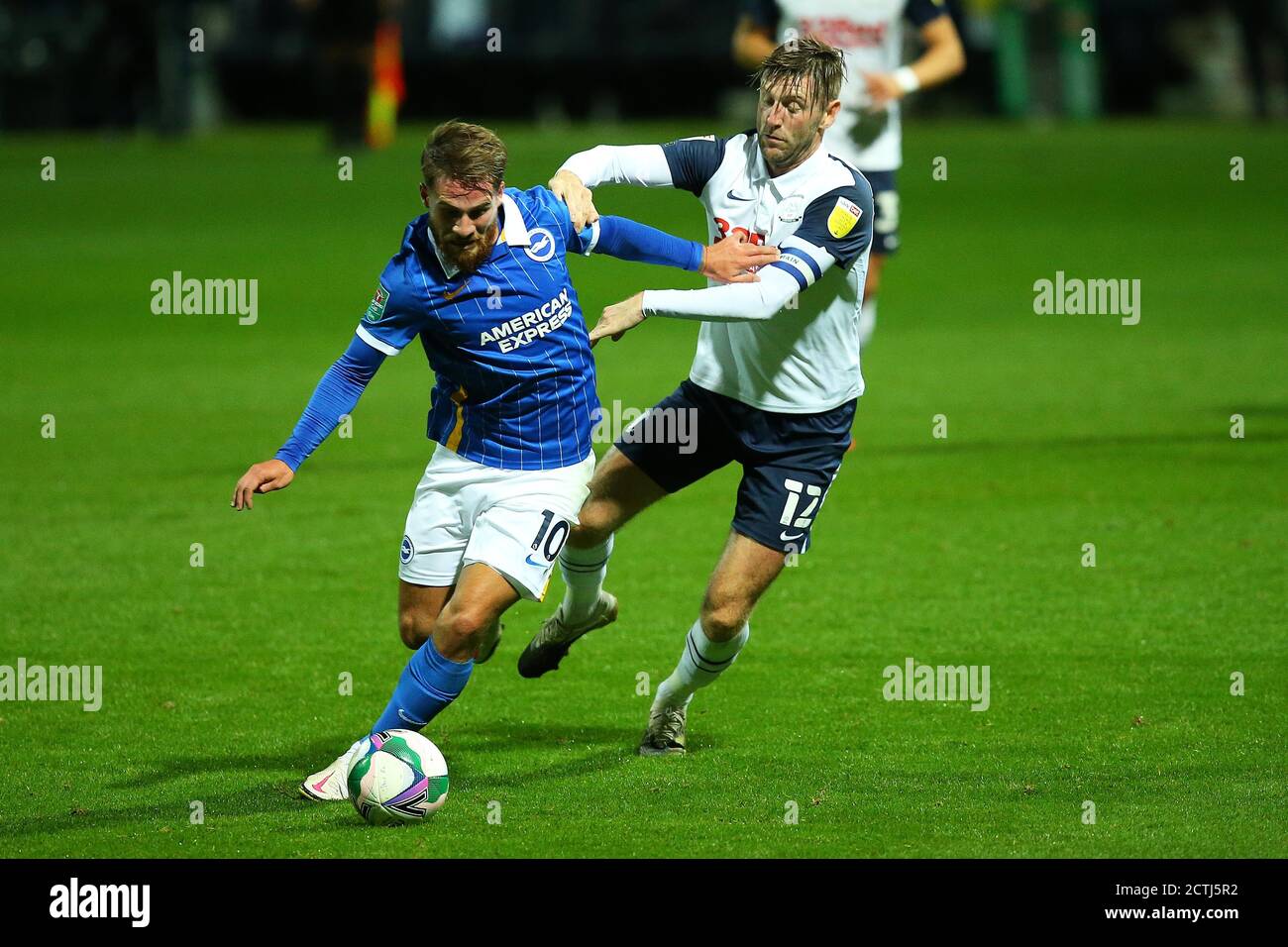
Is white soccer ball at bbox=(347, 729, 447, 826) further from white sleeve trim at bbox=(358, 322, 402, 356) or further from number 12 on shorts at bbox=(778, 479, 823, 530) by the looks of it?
number 12 on shorts at bbox=(778, 479, 823, 530)

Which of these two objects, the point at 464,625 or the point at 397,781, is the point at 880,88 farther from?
the point at 397,781

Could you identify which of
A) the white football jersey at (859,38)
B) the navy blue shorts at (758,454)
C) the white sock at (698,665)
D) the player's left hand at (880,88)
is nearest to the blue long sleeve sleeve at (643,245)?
the navy blue shorts at (758,454)

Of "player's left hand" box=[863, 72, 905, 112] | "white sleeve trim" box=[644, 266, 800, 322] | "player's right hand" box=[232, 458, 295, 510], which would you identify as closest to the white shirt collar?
"white sleeve trim" box=[644, 266, 800, 322]

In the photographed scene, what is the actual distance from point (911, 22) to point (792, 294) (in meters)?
6.37

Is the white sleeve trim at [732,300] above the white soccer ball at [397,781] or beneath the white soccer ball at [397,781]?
above

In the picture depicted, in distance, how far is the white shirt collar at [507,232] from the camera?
583cm

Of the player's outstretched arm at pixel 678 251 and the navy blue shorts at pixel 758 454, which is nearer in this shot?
the player's outstretched arm at pixel 678 251

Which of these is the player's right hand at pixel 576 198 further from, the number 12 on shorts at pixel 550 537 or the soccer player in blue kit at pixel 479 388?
the number 12 on shorts at pixel 550 537

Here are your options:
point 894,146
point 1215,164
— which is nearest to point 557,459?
point 894,146

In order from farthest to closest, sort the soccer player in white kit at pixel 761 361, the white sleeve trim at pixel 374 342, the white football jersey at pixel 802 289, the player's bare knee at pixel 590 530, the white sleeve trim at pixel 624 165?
the player's bare knee at pixel 590 530, the white sleeve trim at pixel 624 165, the white football jersey at pixel 802 289, the soccer player in white kit at pixel 761 361, the white sleeve trim at pixel 374 342

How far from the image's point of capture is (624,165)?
6598 mm

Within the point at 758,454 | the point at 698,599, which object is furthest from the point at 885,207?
the point at 758,454

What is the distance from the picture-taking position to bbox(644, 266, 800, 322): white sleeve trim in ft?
19.4

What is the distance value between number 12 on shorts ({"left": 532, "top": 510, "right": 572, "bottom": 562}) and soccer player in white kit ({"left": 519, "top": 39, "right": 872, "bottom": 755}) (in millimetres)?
603
